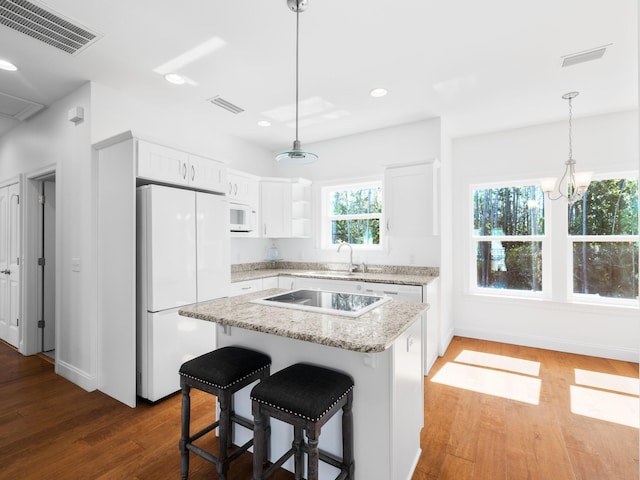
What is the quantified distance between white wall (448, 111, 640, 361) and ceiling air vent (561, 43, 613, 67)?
1560 mm

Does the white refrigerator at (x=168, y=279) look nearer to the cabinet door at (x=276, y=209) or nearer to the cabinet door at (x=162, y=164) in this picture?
the cabinet door at (x=162, y=164)

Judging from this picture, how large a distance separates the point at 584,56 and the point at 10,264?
21.5ft

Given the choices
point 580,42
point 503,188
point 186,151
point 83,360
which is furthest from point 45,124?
point 503,188

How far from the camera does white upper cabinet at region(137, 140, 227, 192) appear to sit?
267 centimetres

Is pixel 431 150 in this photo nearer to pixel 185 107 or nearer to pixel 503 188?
pixel 503 188

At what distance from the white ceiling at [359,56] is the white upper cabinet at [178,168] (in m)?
0.70

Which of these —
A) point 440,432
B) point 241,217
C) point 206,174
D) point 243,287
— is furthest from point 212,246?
point 440,432

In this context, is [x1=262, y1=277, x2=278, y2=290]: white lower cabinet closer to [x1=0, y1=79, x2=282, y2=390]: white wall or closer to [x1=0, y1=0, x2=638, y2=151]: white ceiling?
[x1=0, y1=79, x2=282, y2=390]: white wall

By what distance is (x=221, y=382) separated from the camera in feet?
5.40

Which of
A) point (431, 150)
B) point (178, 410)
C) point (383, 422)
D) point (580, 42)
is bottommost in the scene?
point (178, 410)

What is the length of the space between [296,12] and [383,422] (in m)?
2.47

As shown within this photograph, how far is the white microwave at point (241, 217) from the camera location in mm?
4016

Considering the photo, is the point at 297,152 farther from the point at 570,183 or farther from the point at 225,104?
the point at 570,183

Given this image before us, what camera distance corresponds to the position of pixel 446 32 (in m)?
2.27
